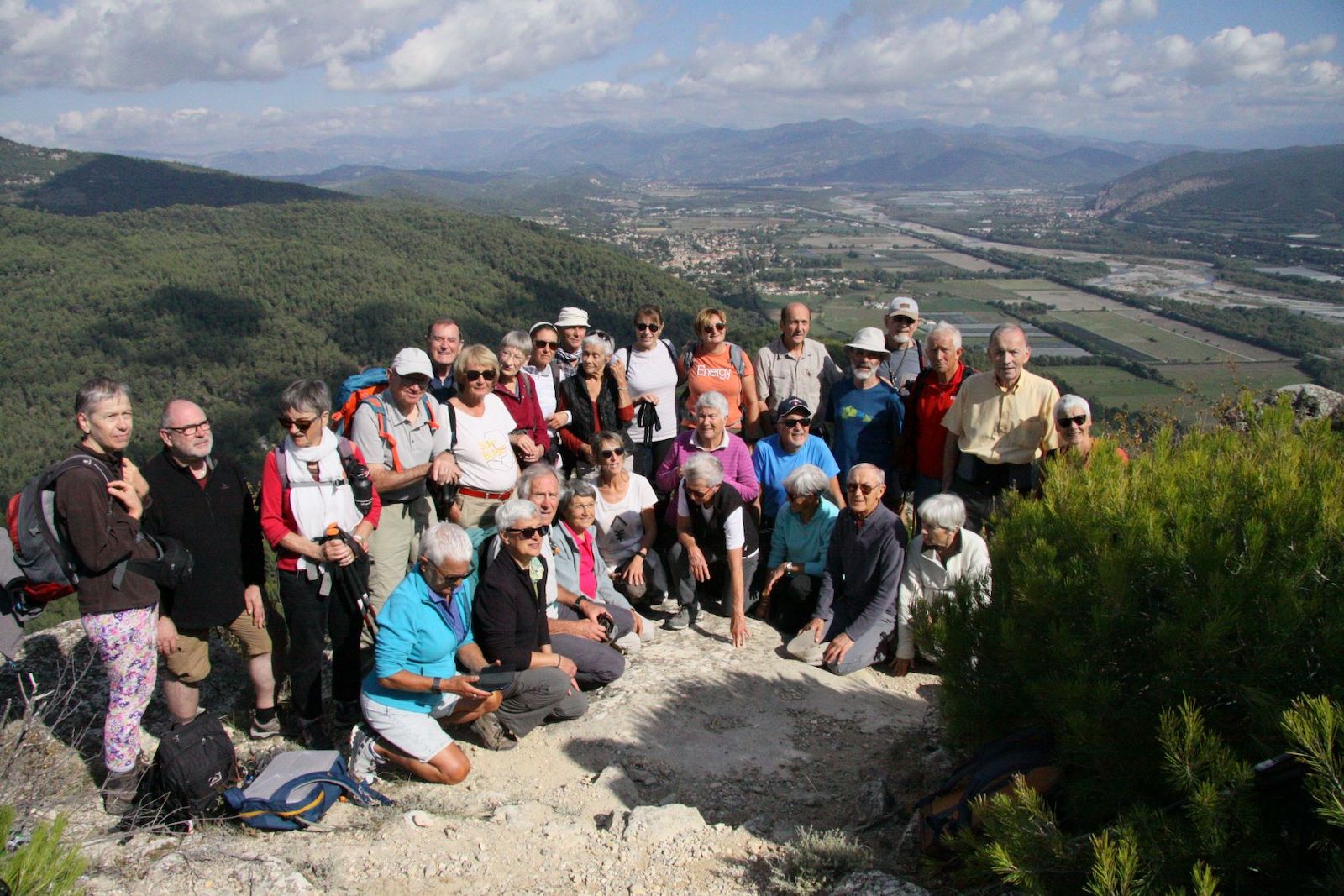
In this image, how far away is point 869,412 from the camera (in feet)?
19.1

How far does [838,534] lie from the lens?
5227 mm

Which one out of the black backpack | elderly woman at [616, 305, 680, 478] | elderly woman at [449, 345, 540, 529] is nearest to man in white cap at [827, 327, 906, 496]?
elderly woman at [616, 305, 680, 478]

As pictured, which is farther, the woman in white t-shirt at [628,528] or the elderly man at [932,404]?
the woman in white t-shirt at [628,528]

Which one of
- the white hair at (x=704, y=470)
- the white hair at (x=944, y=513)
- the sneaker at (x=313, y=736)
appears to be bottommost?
the sneaker at (x=313, y=736)

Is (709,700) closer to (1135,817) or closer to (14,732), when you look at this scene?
(1135,817)

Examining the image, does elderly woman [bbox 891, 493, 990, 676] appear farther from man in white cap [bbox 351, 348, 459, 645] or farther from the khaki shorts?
the khaki shorts

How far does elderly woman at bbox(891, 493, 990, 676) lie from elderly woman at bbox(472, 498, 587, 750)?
2134 millimetres

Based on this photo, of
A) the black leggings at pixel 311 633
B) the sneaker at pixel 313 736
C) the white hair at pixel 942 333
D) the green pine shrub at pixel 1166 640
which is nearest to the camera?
the green pine shrub at pixel 1166 640

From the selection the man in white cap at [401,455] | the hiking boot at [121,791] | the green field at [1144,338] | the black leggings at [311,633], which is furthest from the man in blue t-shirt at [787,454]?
the green field at [1144,338]

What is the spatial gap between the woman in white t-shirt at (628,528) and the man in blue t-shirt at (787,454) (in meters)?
0.85

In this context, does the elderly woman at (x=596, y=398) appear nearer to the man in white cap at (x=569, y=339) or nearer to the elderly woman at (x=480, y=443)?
the man in white cap at (x=569, y=339)

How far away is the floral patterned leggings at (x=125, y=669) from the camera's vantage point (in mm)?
3568

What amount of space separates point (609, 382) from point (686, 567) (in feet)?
4.99

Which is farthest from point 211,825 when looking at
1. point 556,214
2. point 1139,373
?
point 556,214
